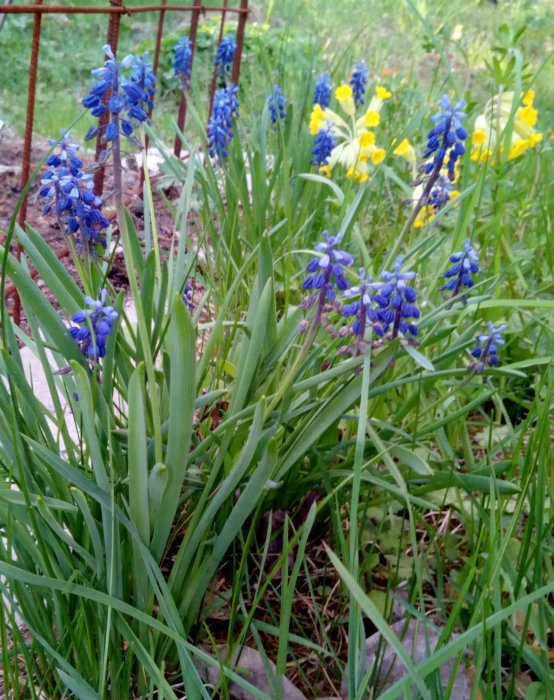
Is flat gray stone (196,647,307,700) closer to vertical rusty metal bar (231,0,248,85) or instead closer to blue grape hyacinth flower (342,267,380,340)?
blue grape hyacinth flower (342,267,380,340)

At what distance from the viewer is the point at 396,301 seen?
1163mm

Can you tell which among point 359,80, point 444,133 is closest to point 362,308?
point 444,133

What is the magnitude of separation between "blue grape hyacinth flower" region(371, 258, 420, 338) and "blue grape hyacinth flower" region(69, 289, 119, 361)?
0.39 m

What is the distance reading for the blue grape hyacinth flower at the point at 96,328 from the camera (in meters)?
1.06

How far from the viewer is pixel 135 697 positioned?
1.23 metres

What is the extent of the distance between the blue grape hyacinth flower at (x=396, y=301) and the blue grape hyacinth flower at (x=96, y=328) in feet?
1.28

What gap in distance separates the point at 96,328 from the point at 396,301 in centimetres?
45

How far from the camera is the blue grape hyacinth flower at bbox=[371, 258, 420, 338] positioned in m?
1.14

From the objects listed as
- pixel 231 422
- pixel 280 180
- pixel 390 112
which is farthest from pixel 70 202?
pixel 390 112

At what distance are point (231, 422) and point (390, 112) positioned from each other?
2.60 m

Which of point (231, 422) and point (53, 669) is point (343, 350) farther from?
point (53, 669)

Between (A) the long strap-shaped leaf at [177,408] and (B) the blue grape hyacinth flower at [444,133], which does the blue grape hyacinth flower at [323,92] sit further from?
(A) the long strap-shaped leaf at [177,408]

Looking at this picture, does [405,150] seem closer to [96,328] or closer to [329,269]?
[329,269]

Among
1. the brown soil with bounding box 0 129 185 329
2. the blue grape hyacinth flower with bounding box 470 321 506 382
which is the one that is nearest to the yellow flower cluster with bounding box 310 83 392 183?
the brown soil with bounding box 0 129 185 329
